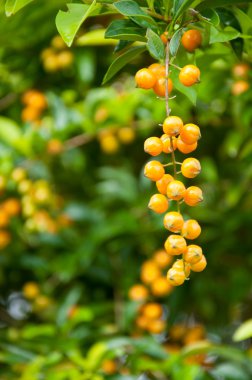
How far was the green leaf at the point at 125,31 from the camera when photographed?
0.95 meters

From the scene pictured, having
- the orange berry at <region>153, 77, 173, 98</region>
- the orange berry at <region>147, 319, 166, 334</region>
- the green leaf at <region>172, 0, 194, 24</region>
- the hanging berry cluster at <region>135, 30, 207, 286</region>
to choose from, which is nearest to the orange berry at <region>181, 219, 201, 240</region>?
the hanging berry cluster at <region>135, 30, 207, 286</region>

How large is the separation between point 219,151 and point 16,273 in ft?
3.18

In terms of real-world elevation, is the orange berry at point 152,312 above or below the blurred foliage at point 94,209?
below

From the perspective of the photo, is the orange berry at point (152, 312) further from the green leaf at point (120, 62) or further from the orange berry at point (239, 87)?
the green leaf at point (120, 62)

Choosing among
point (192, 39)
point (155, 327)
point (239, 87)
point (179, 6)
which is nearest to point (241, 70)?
point (239, 87)

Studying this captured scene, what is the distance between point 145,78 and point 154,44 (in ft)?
0.17

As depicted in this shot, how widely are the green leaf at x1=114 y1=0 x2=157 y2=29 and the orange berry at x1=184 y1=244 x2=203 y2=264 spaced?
1.15 feet

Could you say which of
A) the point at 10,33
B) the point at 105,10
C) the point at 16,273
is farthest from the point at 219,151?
the point at 105,10

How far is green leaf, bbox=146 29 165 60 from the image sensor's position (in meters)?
0.92

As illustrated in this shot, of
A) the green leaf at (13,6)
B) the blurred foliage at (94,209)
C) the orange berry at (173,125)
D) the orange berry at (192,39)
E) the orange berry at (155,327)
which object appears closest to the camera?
the orange berry at (173,125)

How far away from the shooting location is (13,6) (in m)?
0.99

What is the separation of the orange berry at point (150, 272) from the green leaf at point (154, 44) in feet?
4.44

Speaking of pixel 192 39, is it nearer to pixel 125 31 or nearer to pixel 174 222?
pixel 125 31

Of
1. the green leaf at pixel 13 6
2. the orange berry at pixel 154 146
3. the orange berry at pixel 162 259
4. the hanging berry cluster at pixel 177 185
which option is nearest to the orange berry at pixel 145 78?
the hanging berry cluster at pixel 177 185
